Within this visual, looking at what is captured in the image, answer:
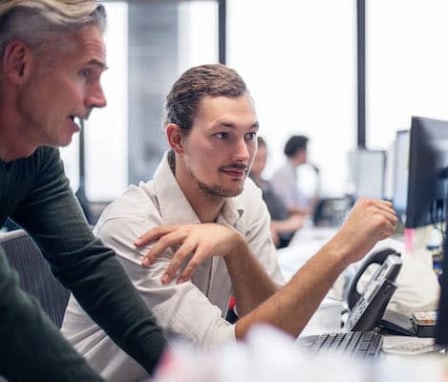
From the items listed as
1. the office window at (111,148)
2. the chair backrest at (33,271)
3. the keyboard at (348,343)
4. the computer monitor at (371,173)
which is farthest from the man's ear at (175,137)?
the office window at (111,148)

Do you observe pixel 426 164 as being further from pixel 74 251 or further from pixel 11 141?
pixel 11 141

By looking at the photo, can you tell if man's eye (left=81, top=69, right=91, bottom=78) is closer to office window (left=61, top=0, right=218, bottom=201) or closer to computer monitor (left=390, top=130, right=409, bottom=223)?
computer monitor (left=390, top=130, right=409, bottom=223)

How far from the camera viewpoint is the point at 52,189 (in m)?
1.25

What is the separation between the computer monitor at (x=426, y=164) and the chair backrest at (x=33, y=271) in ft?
2.63

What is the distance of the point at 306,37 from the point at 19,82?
5.56m

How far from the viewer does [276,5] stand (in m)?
6.36

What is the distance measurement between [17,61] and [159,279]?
55cm

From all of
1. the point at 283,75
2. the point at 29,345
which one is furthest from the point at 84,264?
the point at 283,75

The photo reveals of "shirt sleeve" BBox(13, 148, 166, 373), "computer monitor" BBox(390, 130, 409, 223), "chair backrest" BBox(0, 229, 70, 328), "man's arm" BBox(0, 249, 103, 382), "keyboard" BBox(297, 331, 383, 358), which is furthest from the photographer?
"computer monitor" BBox(390, 130, 409, 223)

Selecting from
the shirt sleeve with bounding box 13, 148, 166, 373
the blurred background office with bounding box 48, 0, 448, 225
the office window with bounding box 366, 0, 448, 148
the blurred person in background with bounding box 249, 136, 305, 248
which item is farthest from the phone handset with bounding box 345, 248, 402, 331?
the blurred background office with bounding box 48, 0, 448, 225

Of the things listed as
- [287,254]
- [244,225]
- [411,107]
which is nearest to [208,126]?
[244,225]

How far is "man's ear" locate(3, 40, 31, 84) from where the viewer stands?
0.97m

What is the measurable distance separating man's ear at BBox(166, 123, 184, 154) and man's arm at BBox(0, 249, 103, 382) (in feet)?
2.90

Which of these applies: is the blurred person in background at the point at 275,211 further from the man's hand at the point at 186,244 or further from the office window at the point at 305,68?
the man's hand at the point at 186,244
